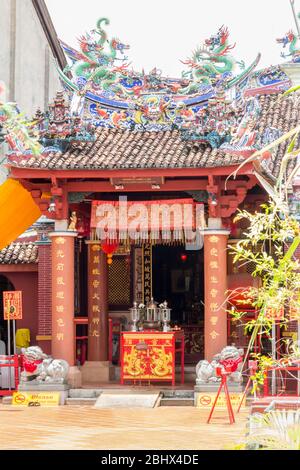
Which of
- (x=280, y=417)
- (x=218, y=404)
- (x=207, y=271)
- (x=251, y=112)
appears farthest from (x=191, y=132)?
(x=280, y=417)

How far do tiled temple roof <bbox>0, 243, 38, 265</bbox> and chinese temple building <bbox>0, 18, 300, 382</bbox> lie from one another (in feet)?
0.20

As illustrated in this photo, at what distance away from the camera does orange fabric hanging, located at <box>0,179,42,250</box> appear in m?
18.8

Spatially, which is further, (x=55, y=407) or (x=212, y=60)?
(x=212, y=60)

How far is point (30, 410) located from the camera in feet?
53.5

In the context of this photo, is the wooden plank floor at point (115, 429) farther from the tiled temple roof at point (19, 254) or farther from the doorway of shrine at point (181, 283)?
the tiled temple roof at point (19, 254)

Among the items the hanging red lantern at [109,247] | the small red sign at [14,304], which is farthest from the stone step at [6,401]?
the hanging red lantern at [109,247]

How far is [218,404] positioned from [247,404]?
53 cm

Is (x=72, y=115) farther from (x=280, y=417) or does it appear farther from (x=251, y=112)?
(x=280, y=417)

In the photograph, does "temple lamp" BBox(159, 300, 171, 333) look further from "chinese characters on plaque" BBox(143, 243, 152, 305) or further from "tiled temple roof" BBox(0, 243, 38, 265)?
"tiled temple roof" BBox(0, 243, 38, 265)

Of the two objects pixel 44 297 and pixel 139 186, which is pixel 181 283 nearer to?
pixel 44 297

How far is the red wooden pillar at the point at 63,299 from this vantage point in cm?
1752

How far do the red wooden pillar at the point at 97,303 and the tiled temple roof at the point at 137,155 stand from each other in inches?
84.4

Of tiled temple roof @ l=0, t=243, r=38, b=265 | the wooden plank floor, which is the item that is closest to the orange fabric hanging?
tiled temple roof @ l=0, t=243, r=38, b=265
